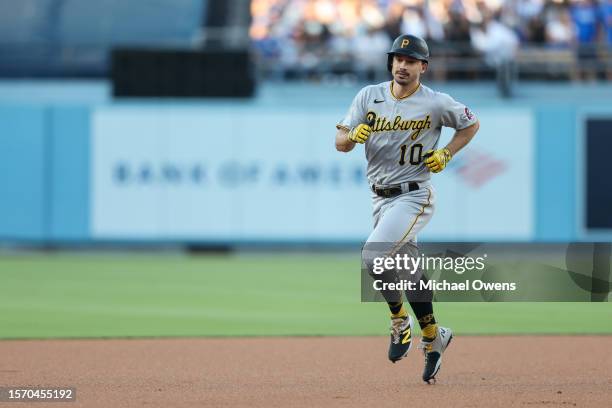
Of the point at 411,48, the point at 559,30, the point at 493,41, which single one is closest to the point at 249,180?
the point at 493,41

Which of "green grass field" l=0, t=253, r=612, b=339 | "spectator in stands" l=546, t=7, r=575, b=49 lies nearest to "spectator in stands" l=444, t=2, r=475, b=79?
"spectator in stands" l=546, t=7, r=575, b=49

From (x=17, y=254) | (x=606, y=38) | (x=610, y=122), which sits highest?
(x=606, y=38)

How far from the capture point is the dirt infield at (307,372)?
7.01 meters

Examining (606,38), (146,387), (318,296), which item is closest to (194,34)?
(606,38)

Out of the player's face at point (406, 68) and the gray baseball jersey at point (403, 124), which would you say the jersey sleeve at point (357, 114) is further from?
the player's face at point (406, 68)

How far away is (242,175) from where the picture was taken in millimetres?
22422

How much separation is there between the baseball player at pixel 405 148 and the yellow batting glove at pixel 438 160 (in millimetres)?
18

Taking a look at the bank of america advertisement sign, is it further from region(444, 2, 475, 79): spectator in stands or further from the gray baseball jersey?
the gray baseball jersey

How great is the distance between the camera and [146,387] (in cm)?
745

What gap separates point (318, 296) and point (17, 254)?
941 cm

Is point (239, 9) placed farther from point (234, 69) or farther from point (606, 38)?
point (606, 38)

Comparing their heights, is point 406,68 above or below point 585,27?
below

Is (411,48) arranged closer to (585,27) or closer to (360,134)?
(360,134)

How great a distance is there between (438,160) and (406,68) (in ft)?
2.02
